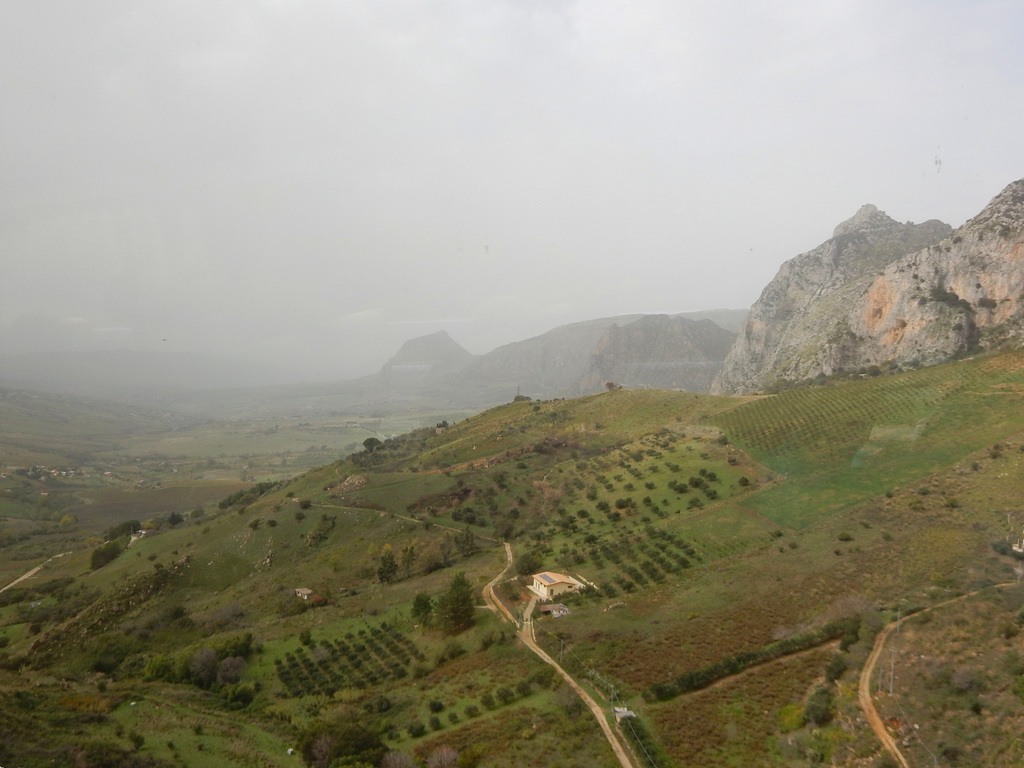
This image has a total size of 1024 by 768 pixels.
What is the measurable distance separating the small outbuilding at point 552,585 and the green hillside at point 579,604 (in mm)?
1164

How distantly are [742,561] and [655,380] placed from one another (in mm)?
152864

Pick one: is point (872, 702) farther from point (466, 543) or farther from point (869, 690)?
point (466, 543)

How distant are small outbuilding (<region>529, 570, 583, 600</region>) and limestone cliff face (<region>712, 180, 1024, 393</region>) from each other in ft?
239

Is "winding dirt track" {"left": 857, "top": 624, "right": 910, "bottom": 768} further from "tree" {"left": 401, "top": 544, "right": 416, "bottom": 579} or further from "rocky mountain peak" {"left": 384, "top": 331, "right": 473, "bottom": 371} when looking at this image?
"rocky mountain peak" {"left": 384, "top": 331, "right": 473, "bottom": 371}

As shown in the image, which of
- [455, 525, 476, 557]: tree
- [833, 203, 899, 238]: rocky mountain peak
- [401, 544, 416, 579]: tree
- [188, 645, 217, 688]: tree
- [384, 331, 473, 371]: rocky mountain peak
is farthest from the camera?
[384, 331, 473, 371]: rocky mountain peak

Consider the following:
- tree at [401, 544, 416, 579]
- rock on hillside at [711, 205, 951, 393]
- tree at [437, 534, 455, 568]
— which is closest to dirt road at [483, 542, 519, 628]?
tree at [437, 534, 455, 568]

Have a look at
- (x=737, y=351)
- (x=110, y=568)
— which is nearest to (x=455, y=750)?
(x=110, y=568)

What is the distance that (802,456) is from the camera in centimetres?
4388

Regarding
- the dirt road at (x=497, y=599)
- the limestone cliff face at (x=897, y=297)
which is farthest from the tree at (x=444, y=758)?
the limestone cliff face at (x=897, y=297)

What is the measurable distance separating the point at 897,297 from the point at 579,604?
294ft

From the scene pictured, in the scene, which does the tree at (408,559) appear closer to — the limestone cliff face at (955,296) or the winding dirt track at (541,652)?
the winding dirt track at (541,652)

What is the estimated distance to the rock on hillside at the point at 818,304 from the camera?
97.8 metres

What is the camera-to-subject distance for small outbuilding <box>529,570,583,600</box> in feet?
96.8

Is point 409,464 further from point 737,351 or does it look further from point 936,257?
point 737,351
